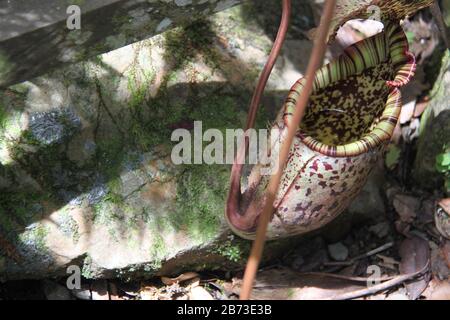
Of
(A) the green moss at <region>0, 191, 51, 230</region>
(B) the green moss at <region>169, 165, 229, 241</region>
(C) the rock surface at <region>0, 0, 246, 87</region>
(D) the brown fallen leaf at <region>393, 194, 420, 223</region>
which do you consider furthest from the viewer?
(D) the brown fallen leaf at <region>393, 194, 420, 223</region>

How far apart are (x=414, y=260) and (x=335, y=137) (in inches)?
24.7

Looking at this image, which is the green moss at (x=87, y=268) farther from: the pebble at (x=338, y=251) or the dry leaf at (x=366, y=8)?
the dry leaf at (x=366, y=8)

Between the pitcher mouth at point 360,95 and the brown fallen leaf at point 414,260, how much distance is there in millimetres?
543

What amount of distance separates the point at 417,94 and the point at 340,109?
0.70m

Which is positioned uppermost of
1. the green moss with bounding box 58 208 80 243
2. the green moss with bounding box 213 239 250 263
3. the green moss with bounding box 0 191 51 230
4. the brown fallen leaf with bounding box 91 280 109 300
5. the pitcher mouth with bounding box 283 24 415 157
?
the pitcher mouth with bounding box 283 24 415 157

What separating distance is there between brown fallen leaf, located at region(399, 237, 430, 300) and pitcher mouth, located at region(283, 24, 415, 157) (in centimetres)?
54

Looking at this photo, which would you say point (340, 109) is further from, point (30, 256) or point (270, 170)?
point (30, 256)

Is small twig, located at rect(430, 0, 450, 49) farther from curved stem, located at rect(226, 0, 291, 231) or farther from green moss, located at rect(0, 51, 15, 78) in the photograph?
green moss, located at rect(0, 51, 15, 78)

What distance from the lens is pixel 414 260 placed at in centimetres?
263

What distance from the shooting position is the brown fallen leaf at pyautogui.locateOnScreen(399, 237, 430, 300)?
2577 millimetres

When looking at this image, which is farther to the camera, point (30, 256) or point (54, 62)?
point (30, 256)

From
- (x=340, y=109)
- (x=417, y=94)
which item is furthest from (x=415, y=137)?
(x=340, y=109)

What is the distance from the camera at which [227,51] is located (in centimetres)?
274

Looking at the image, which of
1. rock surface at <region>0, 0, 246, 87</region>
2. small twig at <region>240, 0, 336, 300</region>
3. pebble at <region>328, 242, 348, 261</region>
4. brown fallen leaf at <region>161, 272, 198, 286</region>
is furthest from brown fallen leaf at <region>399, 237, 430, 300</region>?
small twig at <region>240, 0, 336, 300</region>
